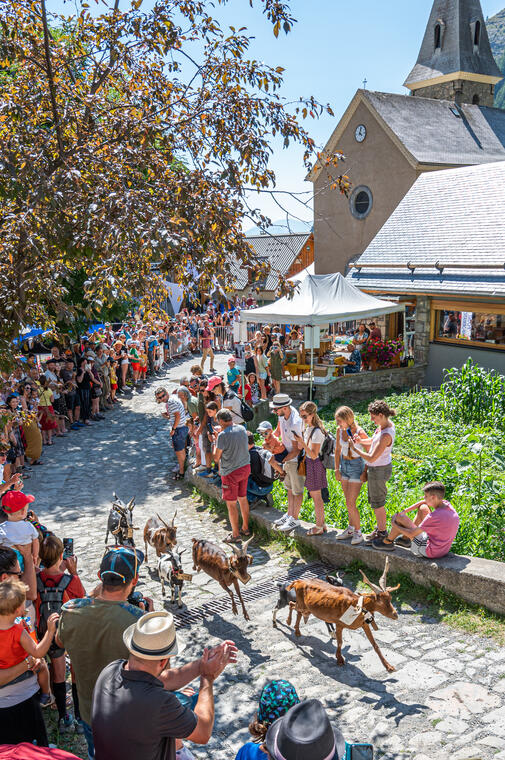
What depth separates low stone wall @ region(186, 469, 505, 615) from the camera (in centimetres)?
583

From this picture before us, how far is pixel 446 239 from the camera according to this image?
17.5 metres

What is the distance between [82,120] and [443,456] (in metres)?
6.53

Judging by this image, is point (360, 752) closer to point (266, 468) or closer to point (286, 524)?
point (286, 524)

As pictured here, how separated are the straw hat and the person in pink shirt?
3.76 metres

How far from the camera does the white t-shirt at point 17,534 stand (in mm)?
5203

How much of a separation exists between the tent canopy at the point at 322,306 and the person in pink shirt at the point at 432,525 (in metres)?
8.53

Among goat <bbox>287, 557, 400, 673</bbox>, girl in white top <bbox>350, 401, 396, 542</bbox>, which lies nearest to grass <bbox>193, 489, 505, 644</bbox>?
girl in white top <bbox>350, 401, 396, 542</bbox>

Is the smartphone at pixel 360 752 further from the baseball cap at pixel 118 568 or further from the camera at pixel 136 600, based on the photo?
the camera at pixel 136 600

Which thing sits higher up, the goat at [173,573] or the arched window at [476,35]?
the arched window at [476,35]

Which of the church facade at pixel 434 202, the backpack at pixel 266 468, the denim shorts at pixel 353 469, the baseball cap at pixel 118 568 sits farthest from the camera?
the church facade at pixel 434 202

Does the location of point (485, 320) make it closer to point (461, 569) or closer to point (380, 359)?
point (380, 359)

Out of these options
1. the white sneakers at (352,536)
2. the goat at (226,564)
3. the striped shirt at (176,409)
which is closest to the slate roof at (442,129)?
the striped shirt at (176,409)

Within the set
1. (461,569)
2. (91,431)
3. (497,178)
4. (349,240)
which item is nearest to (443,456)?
(461,569)

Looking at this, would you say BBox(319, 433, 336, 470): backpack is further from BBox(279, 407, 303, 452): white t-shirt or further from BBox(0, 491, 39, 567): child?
BBox(0, 491, 39, 567): child
